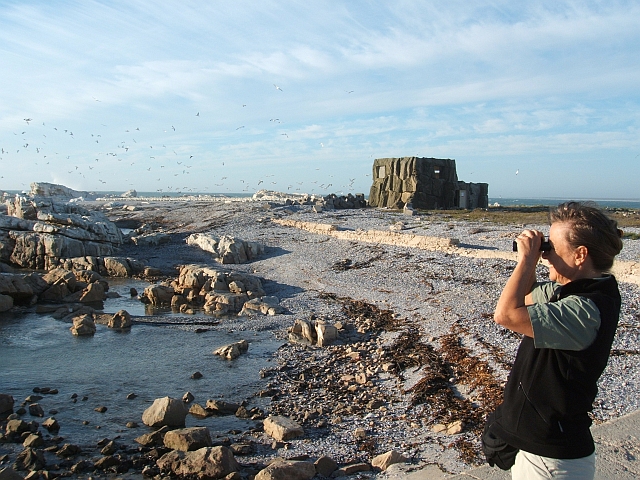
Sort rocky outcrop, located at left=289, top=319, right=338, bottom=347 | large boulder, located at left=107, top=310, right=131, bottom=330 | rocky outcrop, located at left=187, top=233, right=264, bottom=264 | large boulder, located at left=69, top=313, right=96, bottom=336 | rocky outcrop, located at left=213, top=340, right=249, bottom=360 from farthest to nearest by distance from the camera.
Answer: rocky outcrop, located at left=187, top=233, right=264, bottom=264
large boulder, located at left=107, top=310, right=131, bottom=330
large boulder, located at left=69, top=313, right=96, bottom=336
rocky outcrop, located at left=289, top=319, right=338, bottom=347
rocky outcrop, located at left=213, top=340, right=249, bottom=360

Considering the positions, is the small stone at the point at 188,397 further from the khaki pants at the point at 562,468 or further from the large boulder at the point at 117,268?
the large boulder at the point at 117,268

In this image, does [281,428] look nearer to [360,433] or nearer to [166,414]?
[360,433]

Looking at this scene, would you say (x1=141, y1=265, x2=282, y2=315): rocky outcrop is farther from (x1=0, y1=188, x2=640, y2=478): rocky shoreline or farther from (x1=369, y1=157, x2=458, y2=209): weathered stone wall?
(x1=369, y1=157, x2=458, y2=209): weathered stone wall

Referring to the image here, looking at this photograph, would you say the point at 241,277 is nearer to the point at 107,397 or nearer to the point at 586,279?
the point at 107,397

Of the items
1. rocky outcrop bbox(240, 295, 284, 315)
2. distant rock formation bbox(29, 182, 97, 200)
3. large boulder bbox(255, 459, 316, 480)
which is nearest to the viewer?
large boulder bbox(255, 459, 316, 480)

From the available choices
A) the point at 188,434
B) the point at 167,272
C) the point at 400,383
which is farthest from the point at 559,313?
the point at 167,272

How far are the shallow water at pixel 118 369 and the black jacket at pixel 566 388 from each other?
19.3ft

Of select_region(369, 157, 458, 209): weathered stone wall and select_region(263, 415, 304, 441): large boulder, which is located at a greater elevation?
select_region(369, 157, 458, 209): weathered stone wall

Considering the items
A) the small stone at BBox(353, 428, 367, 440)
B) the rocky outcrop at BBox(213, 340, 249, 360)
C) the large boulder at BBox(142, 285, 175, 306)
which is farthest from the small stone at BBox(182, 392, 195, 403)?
the large boulder at BBox(142, 285, 175, 306)

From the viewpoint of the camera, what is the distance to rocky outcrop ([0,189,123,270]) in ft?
79.7

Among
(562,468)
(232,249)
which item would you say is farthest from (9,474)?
(232,249)

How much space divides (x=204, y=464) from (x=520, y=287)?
15.3 feet

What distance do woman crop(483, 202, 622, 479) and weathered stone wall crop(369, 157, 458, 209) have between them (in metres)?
34.8

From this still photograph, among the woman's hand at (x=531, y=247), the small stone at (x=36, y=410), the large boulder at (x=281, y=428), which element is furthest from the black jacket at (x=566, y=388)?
the small stone at (x=36, y=410)
